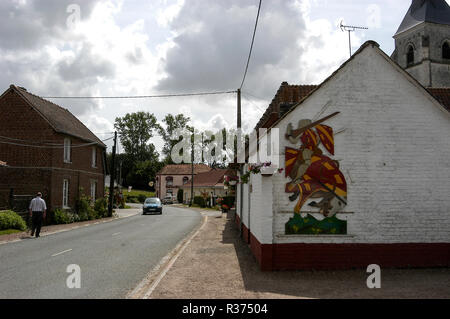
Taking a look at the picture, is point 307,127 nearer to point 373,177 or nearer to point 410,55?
point 373,177

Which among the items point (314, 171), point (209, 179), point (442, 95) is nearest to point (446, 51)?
point (442, 95)

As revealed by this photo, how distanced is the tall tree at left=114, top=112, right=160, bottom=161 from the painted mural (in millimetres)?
77062

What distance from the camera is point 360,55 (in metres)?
10.4

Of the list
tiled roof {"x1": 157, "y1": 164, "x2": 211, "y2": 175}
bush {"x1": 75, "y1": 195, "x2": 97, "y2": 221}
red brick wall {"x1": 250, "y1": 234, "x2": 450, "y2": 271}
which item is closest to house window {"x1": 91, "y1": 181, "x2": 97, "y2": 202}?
bush {"x1": 75, "y1": 195, "x2": 97, "y2": 221}

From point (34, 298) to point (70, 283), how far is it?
1.25 meters

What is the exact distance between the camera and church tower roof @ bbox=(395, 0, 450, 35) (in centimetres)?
4531

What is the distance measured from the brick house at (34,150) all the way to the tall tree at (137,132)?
184 feet

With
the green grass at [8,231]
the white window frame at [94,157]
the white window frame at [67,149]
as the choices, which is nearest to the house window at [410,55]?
the white window frame at [94,157]

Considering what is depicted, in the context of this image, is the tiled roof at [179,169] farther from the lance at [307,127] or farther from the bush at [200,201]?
the lance at [307,127]

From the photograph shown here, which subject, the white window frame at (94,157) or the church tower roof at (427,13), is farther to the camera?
the church tower roof at (427,13)

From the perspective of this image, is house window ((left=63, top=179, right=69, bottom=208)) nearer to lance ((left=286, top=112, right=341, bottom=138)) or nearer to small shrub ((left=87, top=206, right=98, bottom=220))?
small shrub ((left=87, top=206, right=98, bottom=220))

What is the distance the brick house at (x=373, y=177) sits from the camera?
32.5ft

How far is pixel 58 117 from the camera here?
29.4m

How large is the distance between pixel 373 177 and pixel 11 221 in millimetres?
16991
